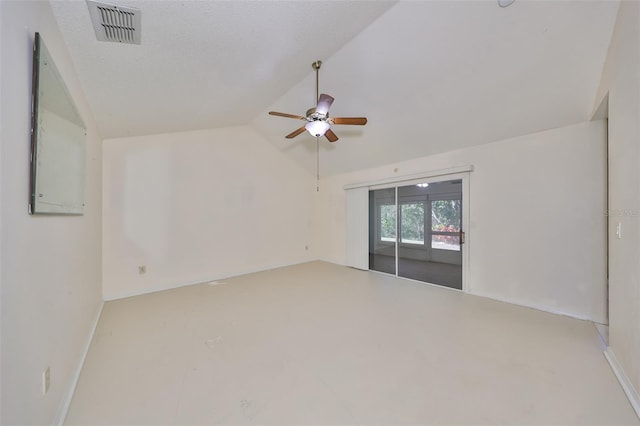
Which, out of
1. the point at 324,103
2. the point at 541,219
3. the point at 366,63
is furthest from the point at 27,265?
the point at 541,219

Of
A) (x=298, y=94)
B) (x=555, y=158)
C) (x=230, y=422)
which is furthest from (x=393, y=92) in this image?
(x=230, y=422)

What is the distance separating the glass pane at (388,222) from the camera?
497 cm

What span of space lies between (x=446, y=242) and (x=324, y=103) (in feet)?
10.8

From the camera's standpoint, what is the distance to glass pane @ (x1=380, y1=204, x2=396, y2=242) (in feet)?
16.3

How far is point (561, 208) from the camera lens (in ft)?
9.80

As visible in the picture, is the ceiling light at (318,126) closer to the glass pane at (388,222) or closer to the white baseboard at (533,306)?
the glass pane at (388,222)

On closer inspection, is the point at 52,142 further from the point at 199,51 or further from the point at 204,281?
the point at 204,281

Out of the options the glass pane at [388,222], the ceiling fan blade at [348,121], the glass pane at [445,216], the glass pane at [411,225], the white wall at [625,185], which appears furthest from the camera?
the glass pane at [388,222]

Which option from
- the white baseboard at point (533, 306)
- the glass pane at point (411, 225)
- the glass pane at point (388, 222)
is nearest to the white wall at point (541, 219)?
the white baseboard at point (533, 306)

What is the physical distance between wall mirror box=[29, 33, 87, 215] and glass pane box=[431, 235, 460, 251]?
4.63m

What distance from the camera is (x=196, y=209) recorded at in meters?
4.43

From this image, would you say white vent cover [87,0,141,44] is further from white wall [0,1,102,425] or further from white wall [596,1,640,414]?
white wall [596,1,640,414]

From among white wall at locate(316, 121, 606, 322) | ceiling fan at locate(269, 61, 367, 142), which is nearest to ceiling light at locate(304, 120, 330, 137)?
ceiling fan at locate(269, 61, 367, 142)

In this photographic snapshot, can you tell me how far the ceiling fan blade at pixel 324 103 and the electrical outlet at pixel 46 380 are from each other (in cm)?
274
